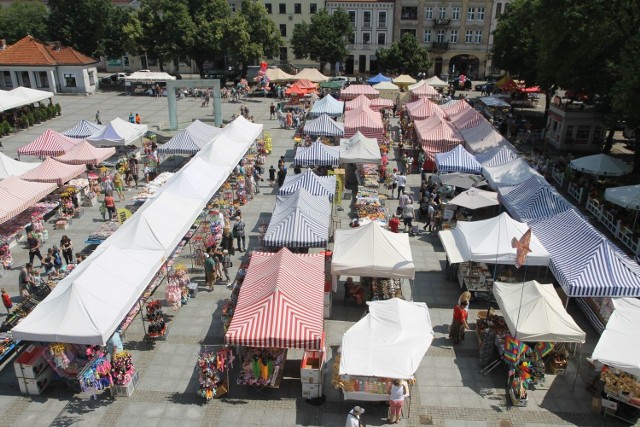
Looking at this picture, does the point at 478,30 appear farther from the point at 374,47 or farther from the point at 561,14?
the point at 561,14

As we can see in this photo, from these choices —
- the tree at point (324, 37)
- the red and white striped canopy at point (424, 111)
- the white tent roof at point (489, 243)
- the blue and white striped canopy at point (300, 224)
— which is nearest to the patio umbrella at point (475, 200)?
the white tent roof at point (489, 243)

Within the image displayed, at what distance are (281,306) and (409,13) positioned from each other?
56.7 m

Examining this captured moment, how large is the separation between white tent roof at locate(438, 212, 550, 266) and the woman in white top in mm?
5403

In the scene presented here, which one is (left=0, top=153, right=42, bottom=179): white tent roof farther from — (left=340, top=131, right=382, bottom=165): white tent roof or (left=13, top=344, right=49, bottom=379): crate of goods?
(left=340, top=131, right=382, bottom=165): white tent roof

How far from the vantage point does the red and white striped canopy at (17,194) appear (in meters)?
18.3

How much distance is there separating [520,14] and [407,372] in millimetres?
35681

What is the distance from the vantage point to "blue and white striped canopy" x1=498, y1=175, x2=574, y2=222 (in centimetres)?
1725

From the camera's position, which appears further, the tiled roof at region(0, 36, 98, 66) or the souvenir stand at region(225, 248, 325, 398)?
the tiled roof at region(0, 36, 98, 66)

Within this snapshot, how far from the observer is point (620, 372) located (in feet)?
36.9

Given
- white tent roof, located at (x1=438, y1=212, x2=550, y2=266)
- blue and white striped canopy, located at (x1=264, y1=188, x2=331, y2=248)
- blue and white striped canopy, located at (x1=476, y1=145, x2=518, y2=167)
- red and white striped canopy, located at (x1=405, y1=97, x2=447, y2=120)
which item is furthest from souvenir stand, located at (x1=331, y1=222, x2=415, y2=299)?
red and white striped canopy, located at (x1=405, y1=97, x2=447, y2=120)

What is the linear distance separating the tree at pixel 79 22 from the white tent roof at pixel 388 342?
4935 cm

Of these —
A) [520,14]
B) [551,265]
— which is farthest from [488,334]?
[520,14]

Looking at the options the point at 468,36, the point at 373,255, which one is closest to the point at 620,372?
the point at 373,255

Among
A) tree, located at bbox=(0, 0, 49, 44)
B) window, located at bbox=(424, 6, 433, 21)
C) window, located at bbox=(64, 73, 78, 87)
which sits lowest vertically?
window, located at bbox=(64, 73, 78, 87)
